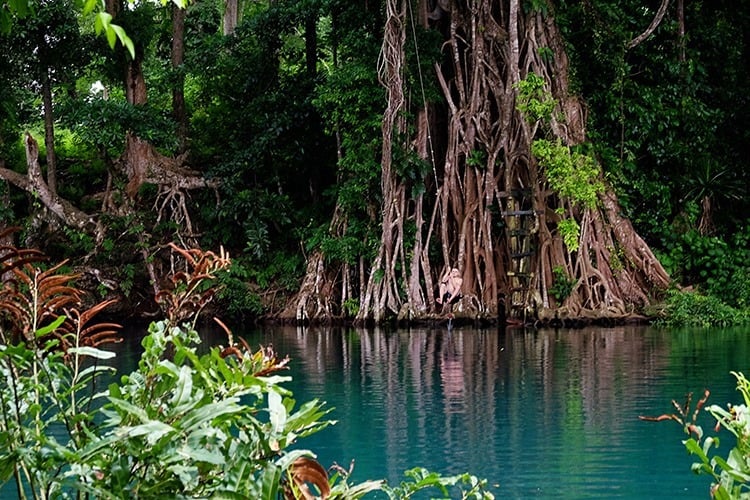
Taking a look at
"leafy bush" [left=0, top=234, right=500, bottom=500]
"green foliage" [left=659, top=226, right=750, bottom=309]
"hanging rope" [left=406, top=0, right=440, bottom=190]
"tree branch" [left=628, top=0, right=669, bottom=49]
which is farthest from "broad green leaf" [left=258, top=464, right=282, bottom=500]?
"tree branch" [left=628, top=0, right=669, bottom=49]

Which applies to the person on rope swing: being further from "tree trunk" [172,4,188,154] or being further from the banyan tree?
"tree trunk" [172,4,188,154]

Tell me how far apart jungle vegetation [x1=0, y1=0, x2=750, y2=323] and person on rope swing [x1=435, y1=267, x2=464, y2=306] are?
173 mm

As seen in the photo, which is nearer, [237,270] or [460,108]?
[460,108]

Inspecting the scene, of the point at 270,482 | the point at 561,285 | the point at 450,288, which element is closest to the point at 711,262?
the point at 561,285

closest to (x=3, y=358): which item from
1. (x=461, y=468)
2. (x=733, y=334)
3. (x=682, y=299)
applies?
(x=461, y=468)

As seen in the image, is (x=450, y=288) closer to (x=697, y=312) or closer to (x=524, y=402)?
(x=697, y=312)

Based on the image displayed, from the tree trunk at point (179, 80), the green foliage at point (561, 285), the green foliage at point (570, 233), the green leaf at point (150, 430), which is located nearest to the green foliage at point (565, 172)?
the green foliage at point (570, 233)

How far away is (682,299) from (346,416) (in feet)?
31.2

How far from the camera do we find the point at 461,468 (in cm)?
571

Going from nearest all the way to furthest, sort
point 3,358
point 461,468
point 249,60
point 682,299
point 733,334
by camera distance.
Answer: point 3,358
point 461,468
point 733,334
point 682,299
point 249,60

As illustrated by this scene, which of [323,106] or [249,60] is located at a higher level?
[249,60]

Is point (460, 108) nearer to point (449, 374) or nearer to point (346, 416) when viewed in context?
point (449, 374)

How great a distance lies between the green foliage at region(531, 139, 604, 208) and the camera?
632 inches

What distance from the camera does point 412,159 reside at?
55.9 ft
